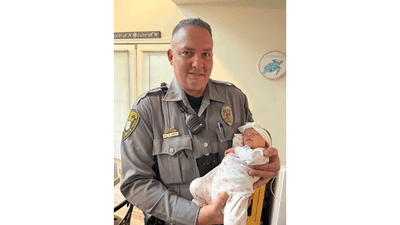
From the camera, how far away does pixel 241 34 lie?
780mm

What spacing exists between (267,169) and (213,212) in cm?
22

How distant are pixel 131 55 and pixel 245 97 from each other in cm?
46

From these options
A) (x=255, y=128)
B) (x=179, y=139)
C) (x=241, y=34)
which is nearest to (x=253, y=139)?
(x=255, y=128)

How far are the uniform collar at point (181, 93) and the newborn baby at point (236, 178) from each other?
0.15 meters

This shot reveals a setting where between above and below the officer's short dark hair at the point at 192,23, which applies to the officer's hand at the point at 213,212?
below

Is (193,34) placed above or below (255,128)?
above

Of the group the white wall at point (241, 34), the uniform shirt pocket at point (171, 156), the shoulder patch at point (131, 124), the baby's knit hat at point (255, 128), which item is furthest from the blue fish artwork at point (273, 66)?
the shoulder patch at point (131, 124)

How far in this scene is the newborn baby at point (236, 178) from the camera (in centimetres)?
60

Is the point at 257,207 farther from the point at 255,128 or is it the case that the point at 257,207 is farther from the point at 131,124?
the point at 131,124

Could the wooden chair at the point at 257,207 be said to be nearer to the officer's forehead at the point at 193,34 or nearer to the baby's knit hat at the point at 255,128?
the baby's knit hat at the point at 255,128

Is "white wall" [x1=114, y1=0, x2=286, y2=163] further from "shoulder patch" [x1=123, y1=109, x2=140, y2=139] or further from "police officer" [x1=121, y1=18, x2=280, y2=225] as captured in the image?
"shoulder patch" [x1=123, y1=109, x2=140, y2=139]
